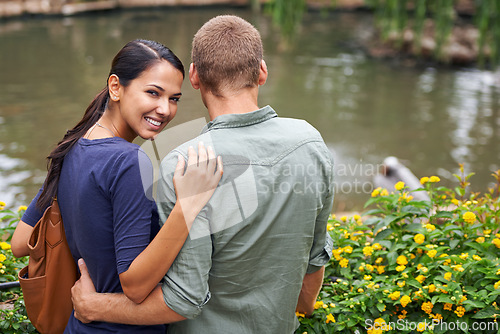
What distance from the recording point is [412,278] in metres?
2.30

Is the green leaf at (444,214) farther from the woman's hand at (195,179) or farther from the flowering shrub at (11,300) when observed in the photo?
the flowering shrub at (11,300)

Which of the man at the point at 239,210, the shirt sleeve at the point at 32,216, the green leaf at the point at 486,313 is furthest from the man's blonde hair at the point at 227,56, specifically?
the green leaf at the point at 486,313

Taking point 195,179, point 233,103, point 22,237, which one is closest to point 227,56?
point 233,103

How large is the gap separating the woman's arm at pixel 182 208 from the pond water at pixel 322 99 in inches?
180

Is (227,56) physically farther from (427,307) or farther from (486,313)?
(486,313)

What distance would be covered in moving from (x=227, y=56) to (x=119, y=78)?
483 mm

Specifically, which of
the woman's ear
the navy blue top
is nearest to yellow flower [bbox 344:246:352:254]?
the navy blue top

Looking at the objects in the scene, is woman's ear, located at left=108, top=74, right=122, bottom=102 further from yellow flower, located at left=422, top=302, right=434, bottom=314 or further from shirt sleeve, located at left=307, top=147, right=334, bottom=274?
yellow flower, located at left=422, top=302, right=434, bottom=314

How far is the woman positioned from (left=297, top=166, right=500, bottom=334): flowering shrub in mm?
873

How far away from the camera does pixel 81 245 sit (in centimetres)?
167

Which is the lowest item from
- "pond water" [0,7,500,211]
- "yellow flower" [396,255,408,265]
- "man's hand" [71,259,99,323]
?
"pond water" [0,7,500,211]

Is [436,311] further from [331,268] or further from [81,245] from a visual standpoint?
[81,245]

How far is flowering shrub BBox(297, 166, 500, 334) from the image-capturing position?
218 centimetres

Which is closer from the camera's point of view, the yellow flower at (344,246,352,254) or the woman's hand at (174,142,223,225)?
the woman's hand at (174,142,223,225)
